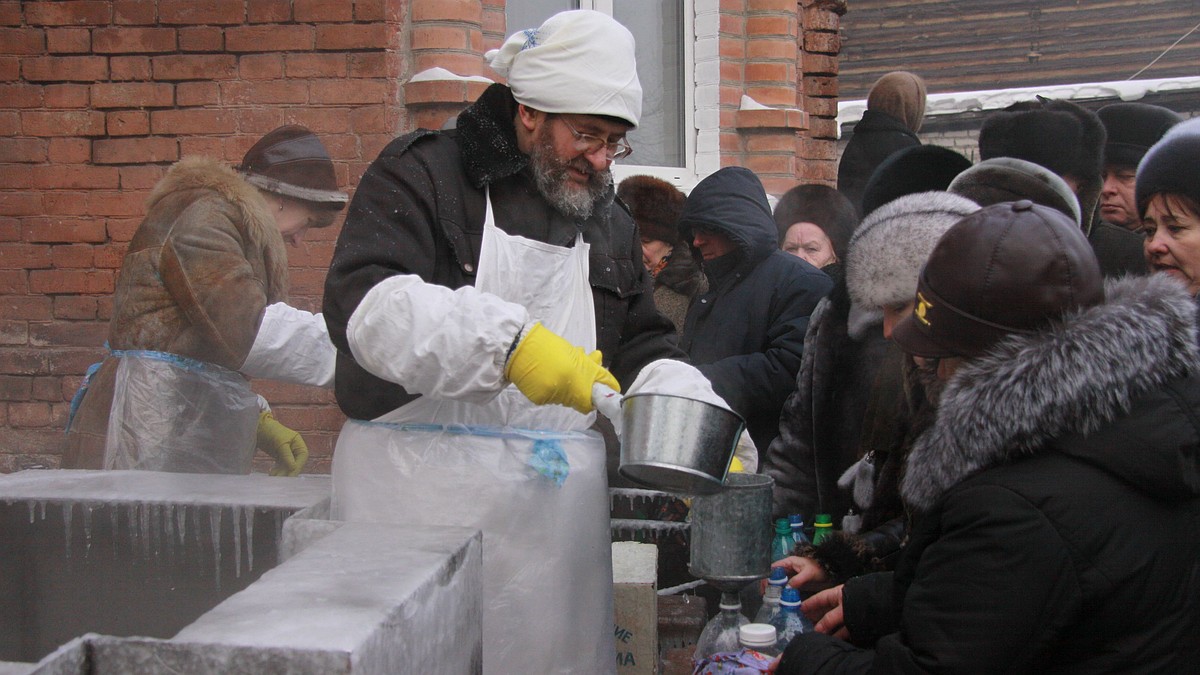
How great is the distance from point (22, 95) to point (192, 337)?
1.84 metres

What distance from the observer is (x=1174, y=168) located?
2.63 m

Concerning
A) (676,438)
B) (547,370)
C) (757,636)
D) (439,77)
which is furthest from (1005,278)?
(439,77)

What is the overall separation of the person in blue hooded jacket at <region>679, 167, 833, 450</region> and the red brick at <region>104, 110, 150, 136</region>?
2.37 meters

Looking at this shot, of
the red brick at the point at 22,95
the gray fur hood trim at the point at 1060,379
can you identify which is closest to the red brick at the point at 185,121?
the red brick at the point at 22,95

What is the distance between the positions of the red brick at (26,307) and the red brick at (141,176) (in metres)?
0.63

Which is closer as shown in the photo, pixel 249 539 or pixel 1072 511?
pixel 1072 511

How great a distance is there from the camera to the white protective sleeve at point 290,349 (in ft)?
12.2

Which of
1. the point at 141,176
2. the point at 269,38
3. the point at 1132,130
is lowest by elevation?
the point at 141,176

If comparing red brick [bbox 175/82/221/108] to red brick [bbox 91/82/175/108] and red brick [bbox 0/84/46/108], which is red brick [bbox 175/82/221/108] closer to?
red brick [bbox 91/82/175/108]

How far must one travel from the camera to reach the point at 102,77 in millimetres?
4664

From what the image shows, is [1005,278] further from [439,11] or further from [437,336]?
[439,11]

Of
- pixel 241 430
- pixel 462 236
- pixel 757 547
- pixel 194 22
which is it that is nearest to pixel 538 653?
pixel 757 547

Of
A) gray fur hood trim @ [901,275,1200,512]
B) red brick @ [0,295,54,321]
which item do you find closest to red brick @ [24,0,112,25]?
red brick @ [0,295,54,321]

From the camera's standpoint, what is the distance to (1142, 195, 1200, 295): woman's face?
2568 mm
